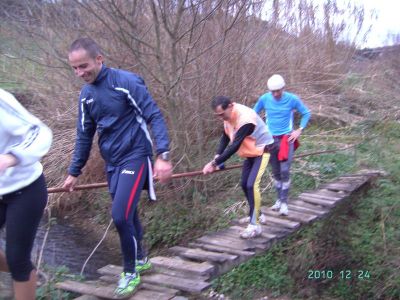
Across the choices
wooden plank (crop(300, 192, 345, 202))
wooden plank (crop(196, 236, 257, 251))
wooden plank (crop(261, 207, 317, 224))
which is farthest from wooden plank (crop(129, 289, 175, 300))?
wooden plank (crop(300, 192, 345, 202))

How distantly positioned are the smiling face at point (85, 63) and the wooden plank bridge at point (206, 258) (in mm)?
1359

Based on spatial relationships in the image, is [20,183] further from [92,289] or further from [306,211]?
[306,211]

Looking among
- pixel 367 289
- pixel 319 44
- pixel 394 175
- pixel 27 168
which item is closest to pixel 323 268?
pixel 367 289

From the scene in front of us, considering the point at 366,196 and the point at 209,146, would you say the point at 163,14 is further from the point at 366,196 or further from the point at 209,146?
the point at 366,196

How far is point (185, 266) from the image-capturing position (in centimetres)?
380

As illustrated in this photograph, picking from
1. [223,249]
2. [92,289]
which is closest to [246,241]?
[223,249]

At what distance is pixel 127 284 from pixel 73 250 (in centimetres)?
494

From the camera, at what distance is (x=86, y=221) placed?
903cm

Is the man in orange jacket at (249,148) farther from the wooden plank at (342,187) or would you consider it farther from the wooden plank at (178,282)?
the wooden plank at (342,187)

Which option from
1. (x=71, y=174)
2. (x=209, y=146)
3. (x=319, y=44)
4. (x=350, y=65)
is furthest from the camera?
(x=350, y=65)

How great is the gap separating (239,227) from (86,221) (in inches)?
186

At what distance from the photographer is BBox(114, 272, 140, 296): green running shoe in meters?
3.10

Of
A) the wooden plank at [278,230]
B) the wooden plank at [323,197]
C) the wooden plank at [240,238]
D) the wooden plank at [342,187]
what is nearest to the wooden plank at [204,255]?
the wooden plank at [240,238]
